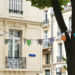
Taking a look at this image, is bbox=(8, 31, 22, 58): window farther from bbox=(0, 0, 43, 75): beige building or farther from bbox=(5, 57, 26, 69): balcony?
bbox=(5, 57, 26, 69): balcony

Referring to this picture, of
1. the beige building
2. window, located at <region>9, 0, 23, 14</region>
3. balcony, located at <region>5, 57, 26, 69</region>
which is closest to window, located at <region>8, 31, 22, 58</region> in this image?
the beige building

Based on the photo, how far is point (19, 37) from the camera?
23250 millimetres

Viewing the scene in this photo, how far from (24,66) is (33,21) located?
2.81 metres

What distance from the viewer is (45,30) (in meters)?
46.1

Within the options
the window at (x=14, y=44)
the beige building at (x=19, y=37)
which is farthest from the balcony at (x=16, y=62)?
the window at (x=14, y=44)

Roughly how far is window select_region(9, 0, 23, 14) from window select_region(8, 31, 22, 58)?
1.32 metres

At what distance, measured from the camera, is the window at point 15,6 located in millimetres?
23516

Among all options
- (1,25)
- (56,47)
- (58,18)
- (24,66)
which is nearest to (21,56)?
(24,66)

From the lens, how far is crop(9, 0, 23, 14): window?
23.5 metres

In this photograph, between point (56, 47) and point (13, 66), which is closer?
point (13, 66)

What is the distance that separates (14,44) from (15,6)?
2387mm

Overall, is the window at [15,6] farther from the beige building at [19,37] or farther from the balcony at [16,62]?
the balcony at [16,62]

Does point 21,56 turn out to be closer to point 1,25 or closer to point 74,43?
point 1,25

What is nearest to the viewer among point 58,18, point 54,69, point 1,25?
point 58,18
